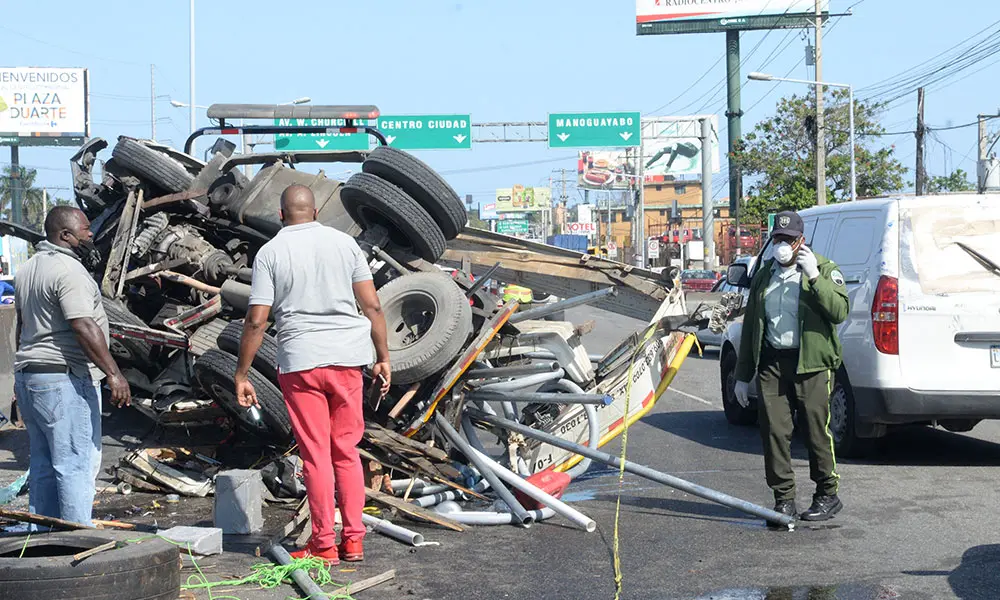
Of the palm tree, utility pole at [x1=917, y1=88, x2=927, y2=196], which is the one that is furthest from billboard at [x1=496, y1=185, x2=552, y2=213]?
utility pole at [x1=917, y1=88, x2=927, y2=196]

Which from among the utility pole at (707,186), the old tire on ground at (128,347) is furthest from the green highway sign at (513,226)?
the old tire on ground at (128,347)

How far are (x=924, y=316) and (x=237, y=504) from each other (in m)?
5.20

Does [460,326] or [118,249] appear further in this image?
[118,249]

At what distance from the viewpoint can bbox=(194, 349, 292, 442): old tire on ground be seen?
25.8 feet

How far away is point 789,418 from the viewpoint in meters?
Result: 7.18

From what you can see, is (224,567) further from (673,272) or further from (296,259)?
(673,272)

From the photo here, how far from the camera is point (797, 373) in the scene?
23.3 ft

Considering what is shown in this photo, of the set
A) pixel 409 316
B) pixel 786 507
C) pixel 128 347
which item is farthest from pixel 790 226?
pixel 128 347

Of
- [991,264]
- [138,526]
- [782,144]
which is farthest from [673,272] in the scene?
[782,144]

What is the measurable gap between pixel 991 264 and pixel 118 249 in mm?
7080

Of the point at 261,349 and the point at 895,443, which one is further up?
the point at 261,349

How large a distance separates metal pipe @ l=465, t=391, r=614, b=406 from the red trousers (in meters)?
1.77

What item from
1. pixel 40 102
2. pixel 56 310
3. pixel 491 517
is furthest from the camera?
pixel 40 102

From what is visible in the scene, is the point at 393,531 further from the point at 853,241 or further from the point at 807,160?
the point at 807,160
